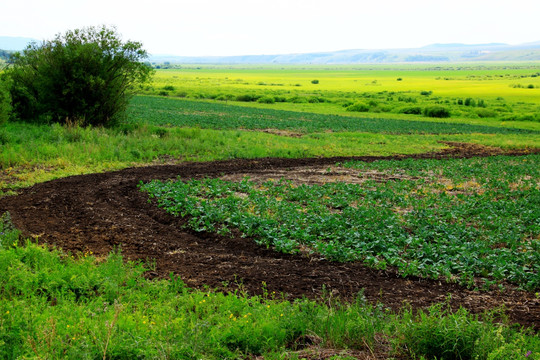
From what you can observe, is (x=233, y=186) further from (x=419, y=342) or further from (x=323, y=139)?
(x=323, y=139)

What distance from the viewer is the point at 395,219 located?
11273 mm

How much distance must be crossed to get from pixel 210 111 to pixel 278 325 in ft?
130

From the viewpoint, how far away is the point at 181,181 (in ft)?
50.9

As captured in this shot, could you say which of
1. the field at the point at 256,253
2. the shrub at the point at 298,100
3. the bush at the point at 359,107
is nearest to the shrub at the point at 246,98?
the shrub at the point at 298,100

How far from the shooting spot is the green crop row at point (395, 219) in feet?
29.0

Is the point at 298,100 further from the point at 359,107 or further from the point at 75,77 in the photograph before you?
the point at 75,77

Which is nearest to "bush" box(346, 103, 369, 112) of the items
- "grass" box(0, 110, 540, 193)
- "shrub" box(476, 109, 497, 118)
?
"shrub" box(476, 109, 497, 118)

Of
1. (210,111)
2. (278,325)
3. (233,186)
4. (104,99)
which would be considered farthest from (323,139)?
(278,325)

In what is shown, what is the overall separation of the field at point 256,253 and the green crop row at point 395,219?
5cm

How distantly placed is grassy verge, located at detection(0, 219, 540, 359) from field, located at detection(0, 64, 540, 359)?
27mm

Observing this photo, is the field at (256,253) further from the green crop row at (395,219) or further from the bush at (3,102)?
the bush at (3,102)

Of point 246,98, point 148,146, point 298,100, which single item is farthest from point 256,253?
point 246,98

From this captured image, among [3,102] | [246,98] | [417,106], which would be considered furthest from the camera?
[246,98]

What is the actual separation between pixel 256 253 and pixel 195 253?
123 cm
